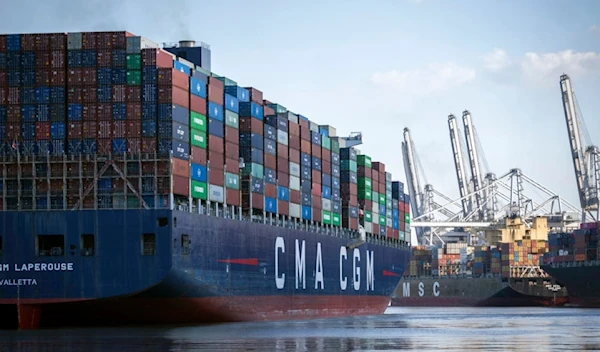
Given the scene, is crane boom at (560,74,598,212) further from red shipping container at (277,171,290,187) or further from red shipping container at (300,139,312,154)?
red shipping container at (277,171,290,187)

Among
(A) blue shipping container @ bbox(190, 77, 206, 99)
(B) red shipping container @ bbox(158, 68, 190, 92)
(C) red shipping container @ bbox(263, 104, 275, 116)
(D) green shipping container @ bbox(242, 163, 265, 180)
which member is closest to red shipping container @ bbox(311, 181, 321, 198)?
(C) red shipping container @ bbox(263, 104, 275, 116)

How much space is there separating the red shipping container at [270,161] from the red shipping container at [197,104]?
9347mm

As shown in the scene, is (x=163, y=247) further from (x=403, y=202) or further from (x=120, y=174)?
(x=403, y=202)

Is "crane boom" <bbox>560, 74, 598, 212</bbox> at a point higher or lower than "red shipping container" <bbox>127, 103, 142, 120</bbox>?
higher

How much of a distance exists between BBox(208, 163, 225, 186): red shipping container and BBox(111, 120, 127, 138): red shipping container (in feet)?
18.5

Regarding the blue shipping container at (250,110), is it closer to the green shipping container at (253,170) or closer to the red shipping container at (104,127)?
the green shipping container at (253,170)

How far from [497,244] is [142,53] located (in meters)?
116

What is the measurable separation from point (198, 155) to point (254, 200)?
8048 millimetres

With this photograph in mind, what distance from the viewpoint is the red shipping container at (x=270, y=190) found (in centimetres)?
6875

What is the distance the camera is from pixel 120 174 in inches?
2206

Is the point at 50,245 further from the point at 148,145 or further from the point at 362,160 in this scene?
the point at 362,160

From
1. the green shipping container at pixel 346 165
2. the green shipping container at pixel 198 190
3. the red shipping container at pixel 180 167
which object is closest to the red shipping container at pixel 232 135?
the green shipping container at pixel 198 190

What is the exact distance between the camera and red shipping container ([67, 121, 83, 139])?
186 ft

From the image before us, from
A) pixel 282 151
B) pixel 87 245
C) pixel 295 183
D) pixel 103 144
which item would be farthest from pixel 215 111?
pixel 295 183
